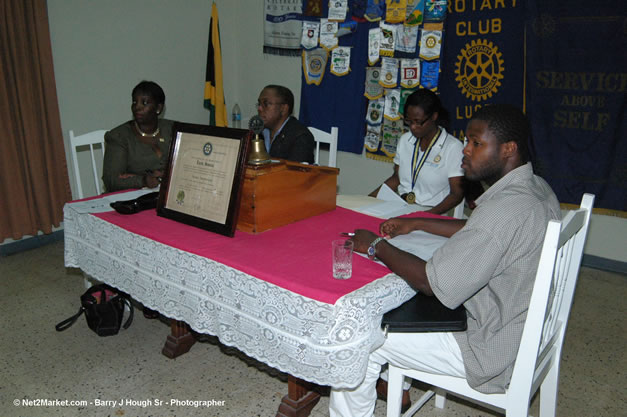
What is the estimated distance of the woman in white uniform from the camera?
103 inches

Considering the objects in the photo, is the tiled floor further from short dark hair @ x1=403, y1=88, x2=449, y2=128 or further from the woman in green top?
short dark hair @ x1=403, y1=88, x2=449, y2=128

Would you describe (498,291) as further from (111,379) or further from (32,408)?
(32,408)

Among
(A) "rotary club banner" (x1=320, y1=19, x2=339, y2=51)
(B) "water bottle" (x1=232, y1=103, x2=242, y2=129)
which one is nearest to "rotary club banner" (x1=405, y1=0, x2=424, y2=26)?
(A) "rotary club banner" (x1=320, y1=19, x2=339, y2=51)

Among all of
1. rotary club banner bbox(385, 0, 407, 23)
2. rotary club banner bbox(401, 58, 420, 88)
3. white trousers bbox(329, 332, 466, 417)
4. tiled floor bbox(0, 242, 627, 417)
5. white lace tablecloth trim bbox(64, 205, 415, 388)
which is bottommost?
tiled floor bbox(0, 242, 627, 417)

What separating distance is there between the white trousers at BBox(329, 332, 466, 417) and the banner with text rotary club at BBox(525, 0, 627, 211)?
2457mm

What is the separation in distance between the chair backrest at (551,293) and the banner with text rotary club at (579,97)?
6.65 feet

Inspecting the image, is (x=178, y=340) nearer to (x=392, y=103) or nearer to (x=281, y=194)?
(x=281, y=194)

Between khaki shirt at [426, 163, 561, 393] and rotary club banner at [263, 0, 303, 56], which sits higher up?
rotary club banner at [263, 0, 303, 56]

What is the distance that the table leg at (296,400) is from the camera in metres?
1.92

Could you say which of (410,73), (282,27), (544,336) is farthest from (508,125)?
(282,27)

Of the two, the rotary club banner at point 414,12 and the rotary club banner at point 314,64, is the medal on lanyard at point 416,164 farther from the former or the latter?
the rotary club banner at point 314,64

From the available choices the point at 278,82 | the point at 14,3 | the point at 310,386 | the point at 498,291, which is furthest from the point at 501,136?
the point at 278,82

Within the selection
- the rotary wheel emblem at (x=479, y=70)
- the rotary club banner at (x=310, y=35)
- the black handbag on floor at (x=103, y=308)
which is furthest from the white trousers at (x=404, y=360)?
the rotary club banner at (x=310, y=35)

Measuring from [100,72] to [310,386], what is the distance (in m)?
3.34
